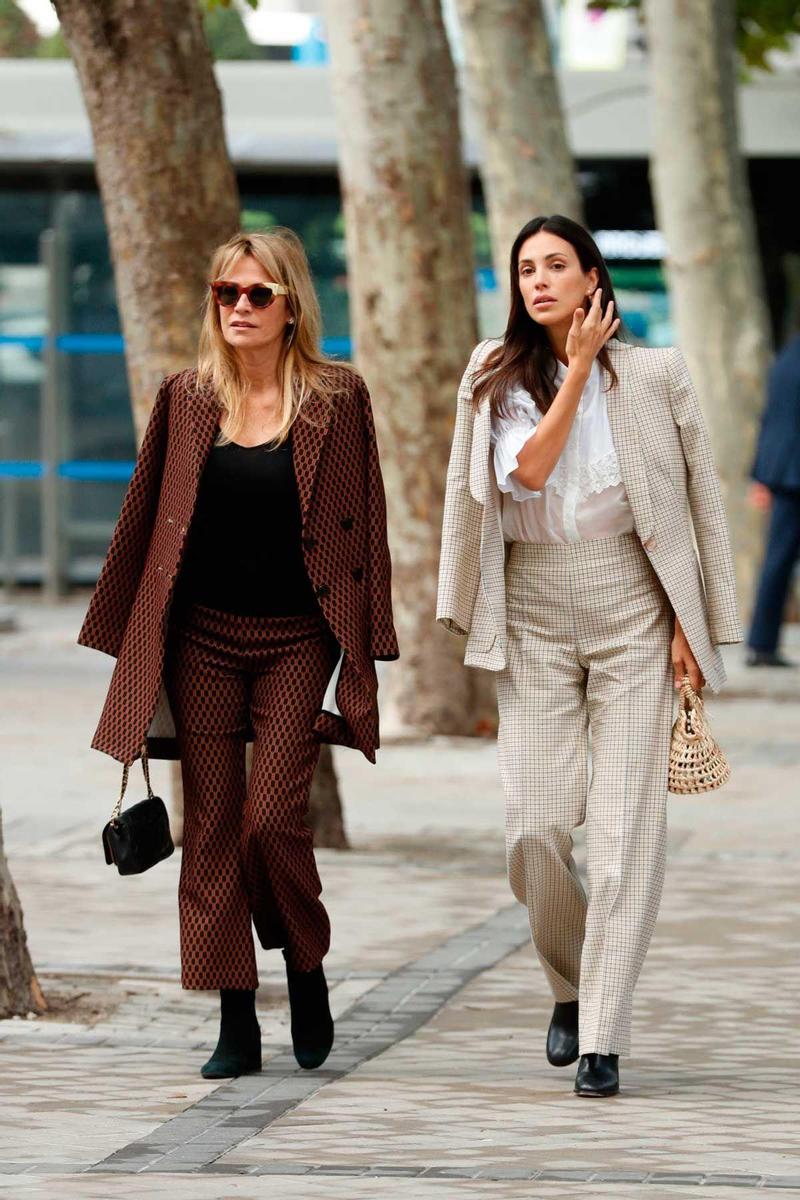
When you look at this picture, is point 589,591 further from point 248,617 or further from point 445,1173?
point 445,1173

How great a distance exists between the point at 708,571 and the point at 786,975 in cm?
174

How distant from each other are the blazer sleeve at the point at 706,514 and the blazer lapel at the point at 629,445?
108mm

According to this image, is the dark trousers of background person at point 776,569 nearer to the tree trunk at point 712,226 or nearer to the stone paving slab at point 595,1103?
the tree trunk at point 712,226

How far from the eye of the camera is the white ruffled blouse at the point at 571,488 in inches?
225

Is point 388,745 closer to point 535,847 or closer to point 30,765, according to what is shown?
point 30,765

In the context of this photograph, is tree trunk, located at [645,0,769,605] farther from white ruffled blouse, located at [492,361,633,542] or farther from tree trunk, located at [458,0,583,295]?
white ruffled blouse, located at [492,361,633,542]

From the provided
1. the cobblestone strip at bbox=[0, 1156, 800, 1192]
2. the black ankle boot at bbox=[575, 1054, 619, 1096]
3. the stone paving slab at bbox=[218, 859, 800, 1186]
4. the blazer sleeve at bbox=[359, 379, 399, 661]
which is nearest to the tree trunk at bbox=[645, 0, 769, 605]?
the stone paving slab at bbox=[218, 859, 800, 1186]

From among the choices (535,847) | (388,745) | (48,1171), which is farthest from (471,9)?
(48,1171)

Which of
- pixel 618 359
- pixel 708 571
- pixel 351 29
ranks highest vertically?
pixel 351 29

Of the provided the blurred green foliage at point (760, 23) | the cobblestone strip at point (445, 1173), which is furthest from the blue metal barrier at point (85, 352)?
the cobblestone strip at point (445, 1173)

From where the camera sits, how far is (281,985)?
708cm

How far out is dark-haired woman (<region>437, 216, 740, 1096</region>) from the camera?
5.72 metres

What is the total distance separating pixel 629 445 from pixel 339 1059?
154cm

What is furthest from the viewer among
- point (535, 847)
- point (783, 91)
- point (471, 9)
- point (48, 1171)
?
point (783, 91)
